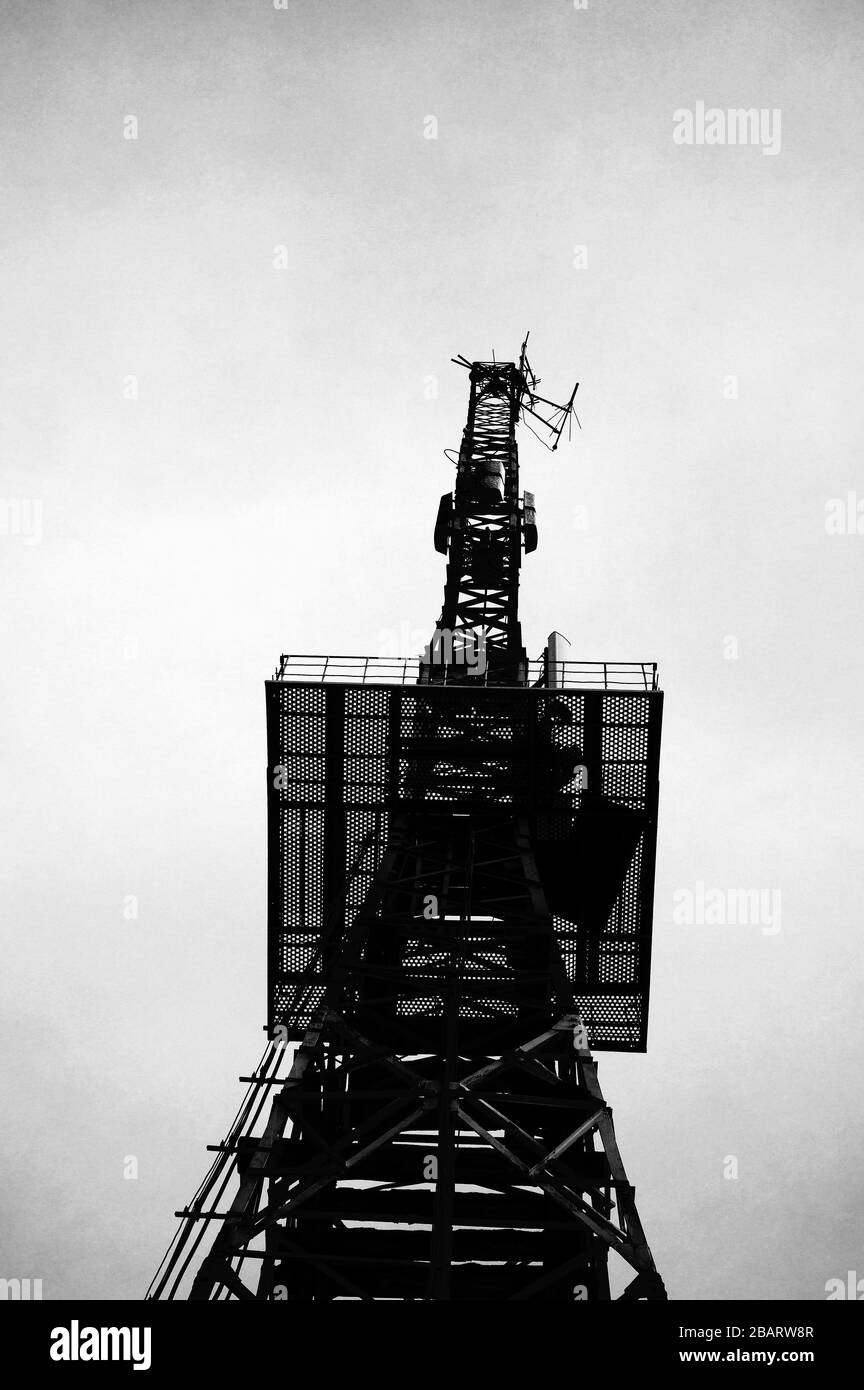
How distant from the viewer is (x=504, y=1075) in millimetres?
11367

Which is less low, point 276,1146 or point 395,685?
point 395,685

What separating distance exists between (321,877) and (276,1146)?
695 cm

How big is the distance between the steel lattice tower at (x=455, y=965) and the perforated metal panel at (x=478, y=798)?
33 millimetres

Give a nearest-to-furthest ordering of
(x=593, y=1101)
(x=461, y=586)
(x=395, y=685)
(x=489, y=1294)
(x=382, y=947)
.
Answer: (x=489, y=1294)
(x=593, y=1101)
(x=382, y=947)
(x=395, y=685)
(x=461, y=586)

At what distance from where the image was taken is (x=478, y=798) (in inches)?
643

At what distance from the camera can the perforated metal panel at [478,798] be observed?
15.5m

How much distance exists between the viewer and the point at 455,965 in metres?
11.1

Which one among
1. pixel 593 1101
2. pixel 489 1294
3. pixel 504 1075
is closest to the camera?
pixel 489 1294

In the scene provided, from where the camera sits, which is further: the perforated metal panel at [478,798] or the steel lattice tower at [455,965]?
the perforated metal panel at [478,798]

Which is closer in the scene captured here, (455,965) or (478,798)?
(455,965)

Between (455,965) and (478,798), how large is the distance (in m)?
5.40
